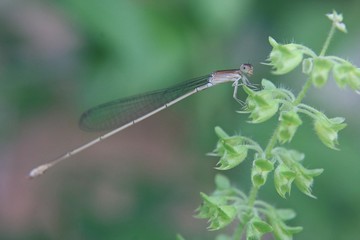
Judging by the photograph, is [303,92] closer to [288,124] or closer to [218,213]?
[288,124]

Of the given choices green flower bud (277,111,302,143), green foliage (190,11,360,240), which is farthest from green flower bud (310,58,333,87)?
green flower bud (277,111,302,143)

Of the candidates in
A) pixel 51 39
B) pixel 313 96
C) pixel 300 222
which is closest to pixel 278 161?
pixel 300 222

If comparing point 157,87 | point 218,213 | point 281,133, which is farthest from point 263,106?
point 157,87

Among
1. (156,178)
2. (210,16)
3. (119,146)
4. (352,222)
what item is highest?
(210,16)

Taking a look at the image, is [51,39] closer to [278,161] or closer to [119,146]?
[119,146]

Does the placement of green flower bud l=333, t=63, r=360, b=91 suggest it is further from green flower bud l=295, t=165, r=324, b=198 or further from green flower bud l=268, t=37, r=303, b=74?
green flower bud l=295, t=165, r=324, b=198

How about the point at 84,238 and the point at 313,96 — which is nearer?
the point at 84,238
